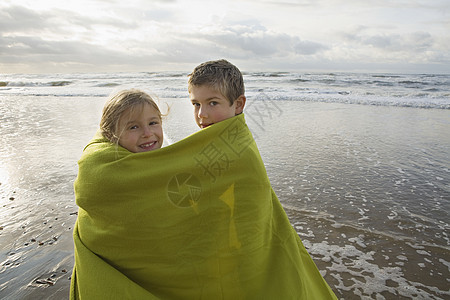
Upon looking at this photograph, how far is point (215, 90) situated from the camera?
2234 millimetres

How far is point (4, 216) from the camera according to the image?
4.05m

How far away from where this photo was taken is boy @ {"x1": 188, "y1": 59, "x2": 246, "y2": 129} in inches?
88.3

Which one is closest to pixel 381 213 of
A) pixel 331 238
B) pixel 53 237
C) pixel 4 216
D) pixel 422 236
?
pixel 422 236

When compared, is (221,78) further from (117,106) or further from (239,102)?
(117,106)

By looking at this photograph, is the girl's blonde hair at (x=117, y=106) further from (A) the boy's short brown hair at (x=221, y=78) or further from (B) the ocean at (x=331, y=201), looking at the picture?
(A) the boy's short brown hair at (x=221, y=78)

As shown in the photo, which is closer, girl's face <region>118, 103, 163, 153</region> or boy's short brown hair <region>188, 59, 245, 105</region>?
girl's face <region>118, 103, 163, 153</region>

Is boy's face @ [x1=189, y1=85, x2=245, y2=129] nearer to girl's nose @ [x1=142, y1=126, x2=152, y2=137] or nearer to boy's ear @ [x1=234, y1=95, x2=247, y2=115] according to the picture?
boy's ear @ [x1=234, y1=95, x2=247, y2=115]

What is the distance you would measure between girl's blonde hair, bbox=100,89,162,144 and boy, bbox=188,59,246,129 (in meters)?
0.38

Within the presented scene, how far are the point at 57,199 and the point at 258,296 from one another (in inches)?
155

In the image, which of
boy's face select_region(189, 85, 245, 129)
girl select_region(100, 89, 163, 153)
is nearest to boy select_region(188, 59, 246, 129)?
boy's face select_region(189, 85, 245, 129)

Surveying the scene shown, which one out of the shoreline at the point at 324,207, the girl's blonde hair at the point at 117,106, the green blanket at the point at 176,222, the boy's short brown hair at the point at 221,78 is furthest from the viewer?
the shoreline at the point at 324,207

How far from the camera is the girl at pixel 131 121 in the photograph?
77.5 inches

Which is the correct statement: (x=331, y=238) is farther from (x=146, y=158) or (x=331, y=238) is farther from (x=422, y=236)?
(x=146, y=158)

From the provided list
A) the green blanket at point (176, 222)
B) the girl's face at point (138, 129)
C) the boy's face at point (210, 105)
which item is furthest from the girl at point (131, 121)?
the boy's face at point (210, 105)
